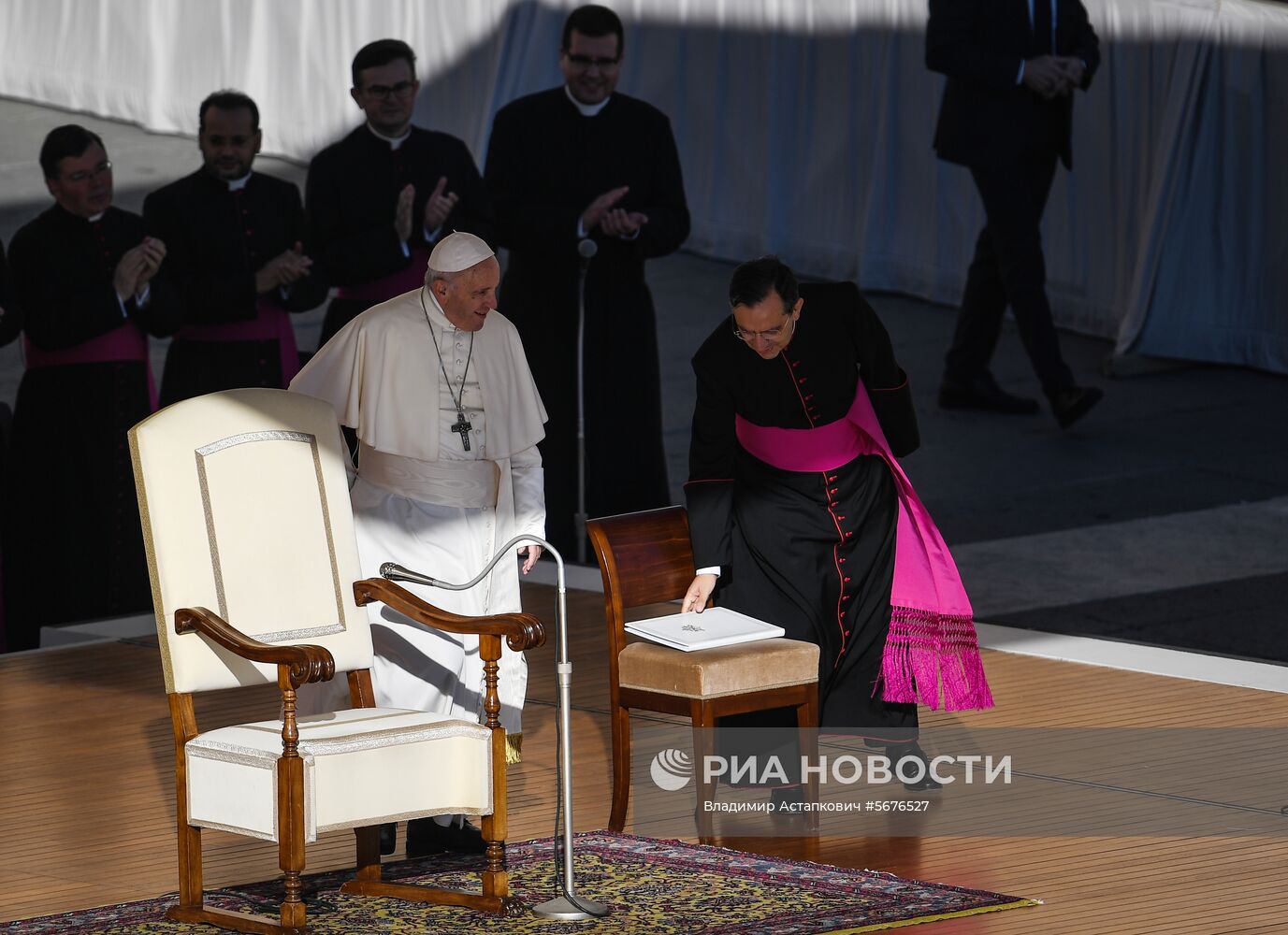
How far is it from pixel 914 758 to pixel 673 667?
2.57ft

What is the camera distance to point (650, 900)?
4438 millimetres

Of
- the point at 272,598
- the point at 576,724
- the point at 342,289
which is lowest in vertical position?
the point at 576,724

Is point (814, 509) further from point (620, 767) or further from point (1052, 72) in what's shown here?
point (1052, 72)

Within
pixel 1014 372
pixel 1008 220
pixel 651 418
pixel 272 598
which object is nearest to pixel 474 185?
pixel 651 418

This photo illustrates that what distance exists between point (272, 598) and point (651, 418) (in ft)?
12.1

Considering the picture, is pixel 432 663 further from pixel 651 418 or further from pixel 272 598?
pixel 651 418

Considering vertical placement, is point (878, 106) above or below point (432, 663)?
above

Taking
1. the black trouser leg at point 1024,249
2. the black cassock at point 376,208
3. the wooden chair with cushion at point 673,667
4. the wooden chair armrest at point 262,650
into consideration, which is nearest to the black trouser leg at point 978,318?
the black trouser leg at point 1024,249

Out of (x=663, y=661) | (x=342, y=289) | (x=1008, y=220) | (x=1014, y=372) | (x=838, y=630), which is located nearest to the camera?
(x=663, y=661)

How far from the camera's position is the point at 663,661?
485 cm

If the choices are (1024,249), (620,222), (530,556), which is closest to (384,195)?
(620,222)

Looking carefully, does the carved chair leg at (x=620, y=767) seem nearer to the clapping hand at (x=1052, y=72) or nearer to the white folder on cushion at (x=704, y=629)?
the white folder on cushion at (x=704, y=629)

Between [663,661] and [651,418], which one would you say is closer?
[663,661]

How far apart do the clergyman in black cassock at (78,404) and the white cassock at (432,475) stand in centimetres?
235
